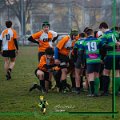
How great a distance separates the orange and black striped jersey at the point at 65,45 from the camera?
11469 millimetres

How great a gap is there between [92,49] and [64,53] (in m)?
1.20

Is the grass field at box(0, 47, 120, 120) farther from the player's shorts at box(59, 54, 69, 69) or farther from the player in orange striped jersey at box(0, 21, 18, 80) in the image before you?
the player in orange striped jersey at box(0, 21, 18, 80)

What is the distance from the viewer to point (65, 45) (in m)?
11.6

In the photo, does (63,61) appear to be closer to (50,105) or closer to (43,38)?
(43,38)

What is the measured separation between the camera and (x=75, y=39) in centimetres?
1159

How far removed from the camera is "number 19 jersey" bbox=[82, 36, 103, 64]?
10.5 m

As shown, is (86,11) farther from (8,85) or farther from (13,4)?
(8,85)

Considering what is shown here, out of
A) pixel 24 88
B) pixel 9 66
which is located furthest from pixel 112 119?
pixel 9 66

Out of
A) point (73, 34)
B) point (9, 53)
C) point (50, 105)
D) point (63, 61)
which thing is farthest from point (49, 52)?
point (9, 53)

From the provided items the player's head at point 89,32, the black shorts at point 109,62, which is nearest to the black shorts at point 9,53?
the player's head at point 89,32

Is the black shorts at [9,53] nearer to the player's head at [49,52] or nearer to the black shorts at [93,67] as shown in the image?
the player's head at [49,52]

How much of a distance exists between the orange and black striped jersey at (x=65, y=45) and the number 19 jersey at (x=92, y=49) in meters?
0.90

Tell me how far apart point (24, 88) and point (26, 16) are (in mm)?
32748

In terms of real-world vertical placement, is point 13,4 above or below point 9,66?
above
